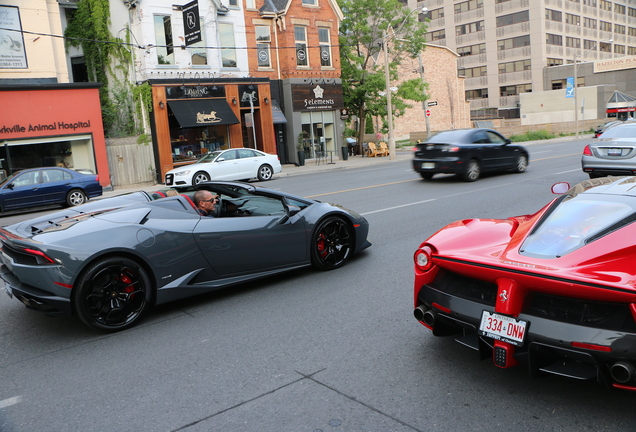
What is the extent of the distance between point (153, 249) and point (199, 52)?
24.2m

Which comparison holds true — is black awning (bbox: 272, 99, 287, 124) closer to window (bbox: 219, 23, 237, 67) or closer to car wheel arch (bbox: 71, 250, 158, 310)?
window (bbox: 219, 23, 237, 67)

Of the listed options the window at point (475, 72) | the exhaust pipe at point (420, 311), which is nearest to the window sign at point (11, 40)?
the exhaust pipe at point (420, 311)

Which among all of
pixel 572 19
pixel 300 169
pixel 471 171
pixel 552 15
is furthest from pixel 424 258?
Answer: pixel 572 19

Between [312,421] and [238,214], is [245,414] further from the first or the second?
[238,214]

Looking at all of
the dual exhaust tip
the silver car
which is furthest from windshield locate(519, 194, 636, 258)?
the silver car

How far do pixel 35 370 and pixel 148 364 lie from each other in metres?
0.90

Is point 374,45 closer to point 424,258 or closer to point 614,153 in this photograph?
point 614,153

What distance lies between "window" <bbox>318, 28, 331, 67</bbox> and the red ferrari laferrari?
29913 millimetres

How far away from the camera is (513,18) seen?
7362 cm

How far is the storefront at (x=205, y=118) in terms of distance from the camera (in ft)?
85.9

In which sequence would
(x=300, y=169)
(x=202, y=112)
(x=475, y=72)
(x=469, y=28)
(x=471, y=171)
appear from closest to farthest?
(x=471, y=171) < (x=202, y=112) < (x=300, y=169) < (x=469, y=28) < (x=475, y=72)

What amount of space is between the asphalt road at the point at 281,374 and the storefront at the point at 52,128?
60.3 feet

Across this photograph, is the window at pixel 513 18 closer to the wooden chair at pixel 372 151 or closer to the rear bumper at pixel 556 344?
the wooden chair at pixel 372 151

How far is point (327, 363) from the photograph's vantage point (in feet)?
13.8
